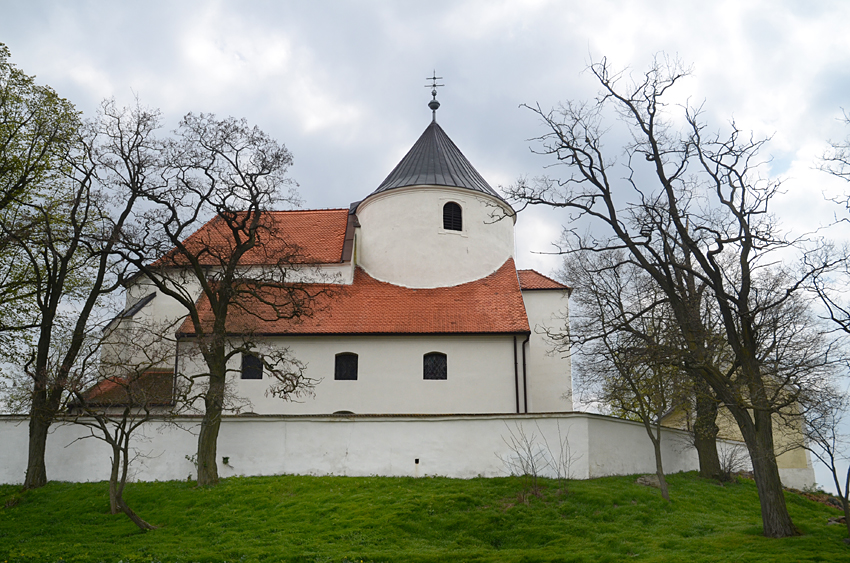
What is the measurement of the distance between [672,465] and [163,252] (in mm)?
15438

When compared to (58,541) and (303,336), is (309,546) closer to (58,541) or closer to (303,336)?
(58,541)

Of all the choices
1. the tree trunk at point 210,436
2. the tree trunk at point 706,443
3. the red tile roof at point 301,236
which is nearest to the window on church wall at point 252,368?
the red tile roof at point 301,236

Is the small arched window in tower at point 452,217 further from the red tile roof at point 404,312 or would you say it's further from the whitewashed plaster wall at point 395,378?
the whitewashed plaster wall at point 395,378

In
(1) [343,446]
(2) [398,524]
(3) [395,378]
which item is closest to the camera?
(2) [398,524]

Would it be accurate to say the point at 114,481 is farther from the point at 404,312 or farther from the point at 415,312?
the point at 415,312

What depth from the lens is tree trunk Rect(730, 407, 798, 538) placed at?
13750 mm

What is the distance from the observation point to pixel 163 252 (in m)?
18.5

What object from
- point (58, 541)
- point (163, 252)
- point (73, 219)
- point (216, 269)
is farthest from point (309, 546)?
point (216, 269)

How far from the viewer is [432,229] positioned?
26.4 m

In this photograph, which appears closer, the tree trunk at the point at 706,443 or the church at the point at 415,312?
the tree trunk at the point at 706,443

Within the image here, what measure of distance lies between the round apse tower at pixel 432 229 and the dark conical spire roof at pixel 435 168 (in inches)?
1.6

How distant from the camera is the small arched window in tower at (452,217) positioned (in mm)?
26688

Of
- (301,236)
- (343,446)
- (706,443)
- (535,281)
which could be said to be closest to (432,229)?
(535,281)

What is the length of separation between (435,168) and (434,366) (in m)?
8.80
